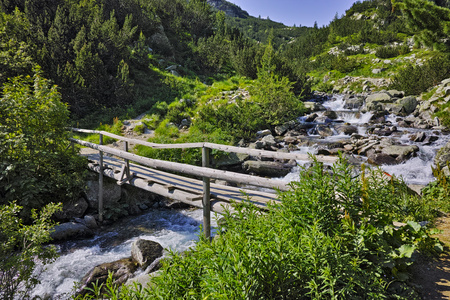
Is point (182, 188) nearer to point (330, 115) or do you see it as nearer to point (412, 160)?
point (412, 160)

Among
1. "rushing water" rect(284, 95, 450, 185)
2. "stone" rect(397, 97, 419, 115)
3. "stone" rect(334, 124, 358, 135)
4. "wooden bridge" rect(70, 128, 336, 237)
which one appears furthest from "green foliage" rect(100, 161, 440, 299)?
"stone" rect(397, 97, 419, 115)

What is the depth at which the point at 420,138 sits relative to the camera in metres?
10.1

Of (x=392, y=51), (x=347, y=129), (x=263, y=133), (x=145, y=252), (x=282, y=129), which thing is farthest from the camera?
(x=392, y=51)

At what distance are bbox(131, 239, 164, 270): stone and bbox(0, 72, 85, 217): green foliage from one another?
3063mm

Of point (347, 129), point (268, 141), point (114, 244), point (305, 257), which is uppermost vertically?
point (347, 129)

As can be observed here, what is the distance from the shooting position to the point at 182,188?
620 centimetres

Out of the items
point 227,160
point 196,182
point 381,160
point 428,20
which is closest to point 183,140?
point 227,160

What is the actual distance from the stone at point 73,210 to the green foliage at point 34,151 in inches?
8.8

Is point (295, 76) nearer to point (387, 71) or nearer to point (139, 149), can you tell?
point (387, 71)

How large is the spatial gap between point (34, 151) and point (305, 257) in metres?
7.57

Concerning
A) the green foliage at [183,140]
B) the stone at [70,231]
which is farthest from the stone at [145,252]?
the green foliage at [183,140]

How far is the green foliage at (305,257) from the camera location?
1.69 m

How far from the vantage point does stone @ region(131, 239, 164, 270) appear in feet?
17.1

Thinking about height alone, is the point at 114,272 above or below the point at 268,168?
below
